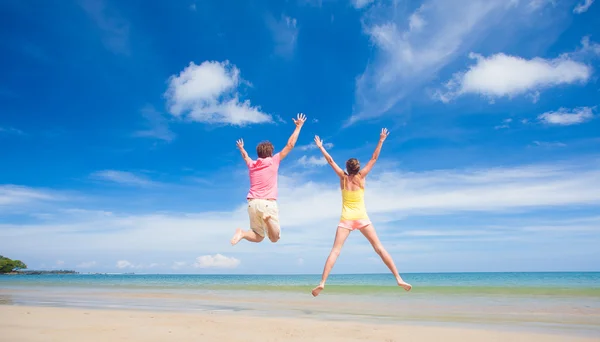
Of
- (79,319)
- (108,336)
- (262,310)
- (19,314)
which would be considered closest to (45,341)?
(108,336)

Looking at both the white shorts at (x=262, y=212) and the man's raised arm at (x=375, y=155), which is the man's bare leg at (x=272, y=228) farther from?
the man's raised arm at (x=375, y=155)

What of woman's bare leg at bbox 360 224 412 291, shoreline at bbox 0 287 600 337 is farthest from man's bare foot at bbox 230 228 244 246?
shoreline at bbox 0 287 600 337

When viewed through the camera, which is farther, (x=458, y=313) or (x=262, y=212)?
(x=458, y=313)

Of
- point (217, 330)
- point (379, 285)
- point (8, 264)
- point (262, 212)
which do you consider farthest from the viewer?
point (8, 264)

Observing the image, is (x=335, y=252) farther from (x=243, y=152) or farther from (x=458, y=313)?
(x=458, y=313)

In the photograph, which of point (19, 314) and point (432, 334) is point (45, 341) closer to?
point (19, 314)

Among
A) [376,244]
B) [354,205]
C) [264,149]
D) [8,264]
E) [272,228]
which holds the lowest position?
[376,244]

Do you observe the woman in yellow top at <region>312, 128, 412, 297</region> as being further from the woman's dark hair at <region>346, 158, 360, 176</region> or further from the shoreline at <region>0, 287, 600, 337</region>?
the shoreline at <region>0, 287, 600, 337</region>

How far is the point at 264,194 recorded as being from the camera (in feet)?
21.5

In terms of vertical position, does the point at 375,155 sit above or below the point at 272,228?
above

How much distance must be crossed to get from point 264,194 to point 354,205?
1369 mm

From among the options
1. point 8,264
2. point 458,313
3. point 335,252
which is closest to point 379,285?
point 458,313

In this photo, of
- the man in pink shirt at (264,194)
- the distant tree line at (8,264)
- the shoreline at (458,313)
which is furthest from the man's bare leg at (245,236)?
the distant tree line at (8,264)

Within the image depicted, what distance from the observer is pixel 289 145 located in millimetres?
6684
